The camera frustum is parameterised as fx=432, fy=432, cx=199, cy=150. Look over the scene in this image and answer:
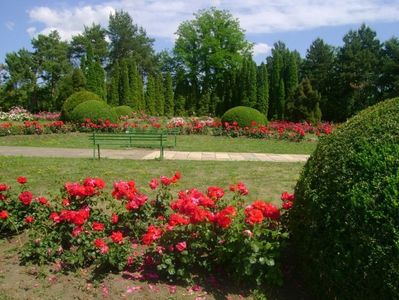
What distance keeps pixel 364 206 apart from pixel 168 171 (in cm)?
631

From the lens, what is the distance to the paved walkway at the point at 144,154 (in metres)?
11.6

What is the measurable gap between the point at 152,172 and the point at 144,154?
3.60 metres

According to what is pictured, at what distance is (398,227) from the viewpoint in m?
2.59

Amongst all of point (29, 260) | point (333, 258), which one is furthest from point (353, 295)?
point (29, 260)

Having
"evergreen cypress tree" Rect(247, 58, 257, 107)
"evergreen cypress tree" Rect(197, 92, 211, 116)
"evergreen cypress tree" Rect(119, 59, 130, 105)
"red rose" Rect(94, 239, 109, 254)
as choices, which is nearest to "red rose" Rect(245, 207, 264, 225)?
"red rose" Rect(94, 239, 109, 254)

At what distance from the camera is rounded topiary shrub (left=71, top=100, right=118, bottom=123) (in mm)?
19453

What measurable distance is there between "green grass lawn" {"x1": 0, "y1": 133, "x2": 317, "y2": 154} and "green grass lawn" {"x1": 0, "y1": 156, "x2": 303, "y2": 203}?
3.94 m

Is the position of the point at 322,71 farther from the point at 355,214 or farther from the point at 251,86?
the point at 355,214

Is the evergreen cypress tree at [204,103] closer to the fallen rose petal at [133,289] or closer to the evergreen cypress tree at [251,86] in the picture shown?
the evergreen cypress tree at [251,86]

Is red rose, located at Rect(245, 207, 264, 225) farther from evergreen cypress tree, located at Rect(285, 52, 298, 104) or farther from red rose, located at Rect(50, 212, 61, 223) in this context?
evergreen cypress tree, located at Rect(285, 52, 298, 104)

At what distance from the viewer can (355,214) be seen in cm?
275

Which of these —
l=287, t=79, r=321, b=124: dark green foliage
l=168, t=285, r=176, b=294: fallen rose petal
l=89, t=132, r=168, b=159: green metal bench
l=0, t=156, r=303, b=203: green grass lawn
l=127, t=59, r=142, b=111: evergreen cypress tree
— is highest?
l=127, t=59, r=142, b=111: evergreen cypress tree

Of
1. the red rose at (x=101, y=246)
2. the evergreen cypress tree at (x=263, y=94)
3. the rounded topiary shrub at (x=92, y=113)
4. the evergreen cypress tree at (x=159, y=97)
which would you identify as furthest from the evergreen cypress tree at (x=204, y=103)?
the red rose at (x=101, y=246)

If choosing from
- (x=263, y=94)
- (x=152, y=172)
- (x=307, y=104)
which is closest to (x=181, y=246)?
(x=152, y=172)
